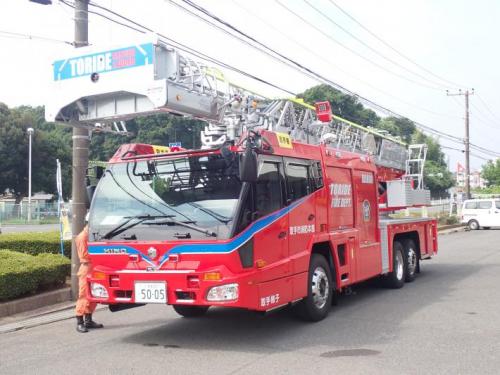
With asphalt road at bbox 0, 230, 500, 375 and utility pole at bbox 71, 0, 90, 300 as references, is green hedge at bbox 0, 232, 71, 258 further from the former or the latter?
asphalt road at bbox 0, 230, 500, 375

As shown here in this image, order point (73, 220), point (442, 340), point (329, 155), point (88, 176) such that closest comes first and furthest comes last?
1. point (442, 340)
2. point (88, 176)
3. point (329, 155)
4. point (73, 220)

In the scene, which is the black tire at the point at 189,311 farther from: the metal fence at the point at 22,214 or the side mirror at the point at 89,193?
the metal fence at the point at 22,214

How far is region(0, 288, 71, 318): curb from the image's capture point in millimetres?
8797

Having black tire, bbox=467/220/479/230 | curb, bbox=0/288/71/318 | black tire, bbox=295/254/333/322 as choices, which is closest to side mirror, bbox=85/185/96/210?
curb, bbox=0/288/71/318

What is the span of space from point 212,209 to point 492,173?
63.5 m

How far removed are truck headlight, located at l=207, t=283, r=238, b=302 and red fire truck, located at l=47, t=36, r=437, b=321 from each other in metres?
0.01

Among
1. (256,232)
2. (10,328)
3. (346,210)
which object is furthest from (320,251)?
(10,328)

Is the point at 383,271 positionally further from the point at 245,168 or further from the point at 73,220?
the point at 73,220

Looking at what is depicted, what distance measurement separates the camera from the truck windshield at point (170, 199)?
6418 mm

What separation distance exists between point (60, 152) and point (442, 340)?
2073 inches

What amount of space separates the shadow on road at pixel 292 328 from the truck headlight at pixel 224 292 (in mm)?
682

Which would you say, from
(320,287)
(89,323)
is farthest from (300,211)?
(89,323)

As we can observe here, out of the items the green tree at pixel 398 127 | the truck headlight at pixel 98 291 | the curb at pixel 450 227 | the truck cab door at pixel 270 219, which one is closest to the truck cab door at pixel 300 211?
the truck cab door at pixel 270 219

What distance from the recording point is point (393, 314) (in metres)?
8.22
